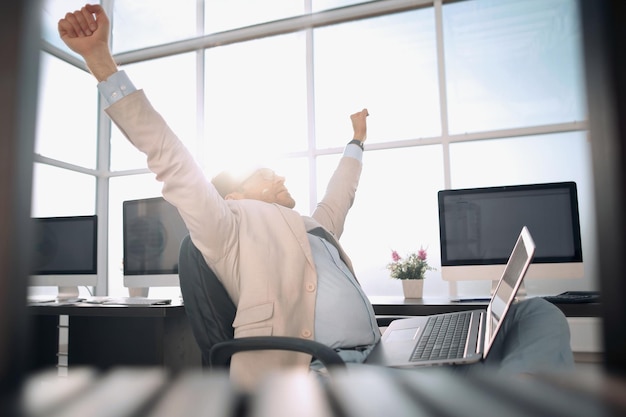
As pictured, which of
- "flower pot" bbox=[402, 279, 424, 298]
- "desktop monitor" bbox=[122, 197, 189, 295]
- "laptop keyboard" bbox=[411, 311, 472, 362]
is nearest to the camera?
"laptop keyboard" bbox=[411, 311, 472, 362]

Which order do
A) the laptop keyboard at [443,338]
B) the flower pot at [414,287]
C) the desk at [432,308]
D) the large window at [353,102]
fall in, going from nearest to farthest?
the laptop keyboard at [443,338] → the desk at [432,308] → the flower pot at [414,287] → the large window at [353,102]

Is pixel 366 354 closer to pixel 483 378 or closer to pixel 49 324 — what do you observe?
pixel 483 378

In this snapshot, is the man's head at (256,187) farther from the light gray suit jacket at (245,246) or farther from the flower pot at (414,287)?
the flower pot at (414,287)

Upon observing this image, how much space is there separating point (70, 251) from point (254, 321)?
7.59 ft

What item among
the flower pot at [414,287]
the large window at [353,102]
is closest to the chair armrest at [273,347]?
the flower pot at [414,287]

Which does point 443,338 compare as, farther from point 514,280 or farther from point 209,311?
point 209,311

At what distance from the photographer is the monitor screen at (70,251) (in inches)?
→ 122

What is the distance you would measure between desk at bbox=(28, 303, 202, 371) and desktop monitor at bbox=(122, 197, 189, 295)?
312mm

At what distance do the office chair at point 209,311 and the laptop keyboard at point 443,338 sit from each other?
398 mm

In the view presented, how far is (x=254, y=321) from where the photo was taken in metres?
1.34

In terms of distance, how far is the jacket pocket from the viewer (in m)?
1.32

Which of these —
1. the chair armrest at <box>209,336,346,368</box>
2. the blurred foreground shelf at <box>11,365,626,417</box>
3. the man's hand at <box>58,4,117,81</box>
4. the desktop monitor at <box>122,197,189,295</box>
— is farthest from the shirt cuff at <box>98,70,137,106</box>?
the desktop monitor at <box>122,197,189,295</box>

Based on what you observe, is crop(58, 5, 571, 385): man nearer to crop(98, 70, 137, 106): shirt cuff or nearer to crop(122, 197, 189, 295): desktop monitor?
crop(98, 70, 137, 106): shirt cuff

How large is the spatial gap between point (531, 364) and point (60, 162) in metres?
5.71
